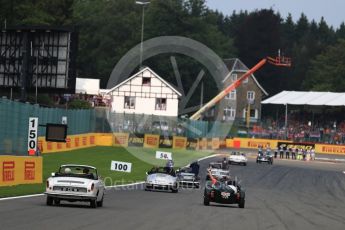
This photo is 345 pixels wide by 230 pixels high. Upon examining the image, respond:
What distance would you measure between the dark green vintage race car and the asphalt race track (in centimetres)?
33

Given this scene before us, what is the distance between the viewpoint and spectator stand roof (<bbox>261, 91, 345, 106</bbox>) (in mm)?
107044

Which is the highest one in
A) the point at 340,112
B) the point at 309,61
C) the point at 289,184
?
the point at 309,61

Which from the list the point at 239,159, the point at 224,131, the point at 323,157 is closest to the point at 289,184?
the point at 239,159

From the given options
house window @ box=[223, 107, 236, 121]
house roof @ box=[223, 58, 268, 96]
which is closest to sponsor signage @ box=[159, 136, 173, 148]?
house window @ box=[223, 107, 236, 121]

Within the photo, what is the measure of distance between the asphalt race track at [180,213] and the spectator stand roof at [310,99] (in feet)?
208

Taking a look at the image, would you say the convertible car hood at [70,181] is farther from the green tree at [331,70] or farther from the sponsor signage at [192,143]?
the green tree at [331,70]

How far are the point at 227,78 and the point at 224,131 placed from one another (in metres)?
38.8

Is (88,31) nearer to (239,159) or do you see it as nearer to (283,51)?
(283,51)

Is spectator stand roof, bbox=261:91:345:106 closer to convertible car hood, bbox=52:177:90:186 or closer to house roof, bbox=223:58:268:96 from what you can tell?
house roof, bbox=223:58:268:96

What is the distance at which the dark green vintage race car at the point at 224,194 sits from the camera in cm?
2991

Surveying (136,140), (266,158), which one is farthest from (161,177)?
(136,140)

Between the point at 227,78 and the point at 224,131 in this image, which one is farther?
the point at 227,78

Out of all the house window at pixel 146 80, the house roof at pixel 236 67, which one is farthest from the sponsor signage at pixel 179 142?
the house roof at pixel 236 67

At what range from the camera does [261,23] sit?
161 meters
